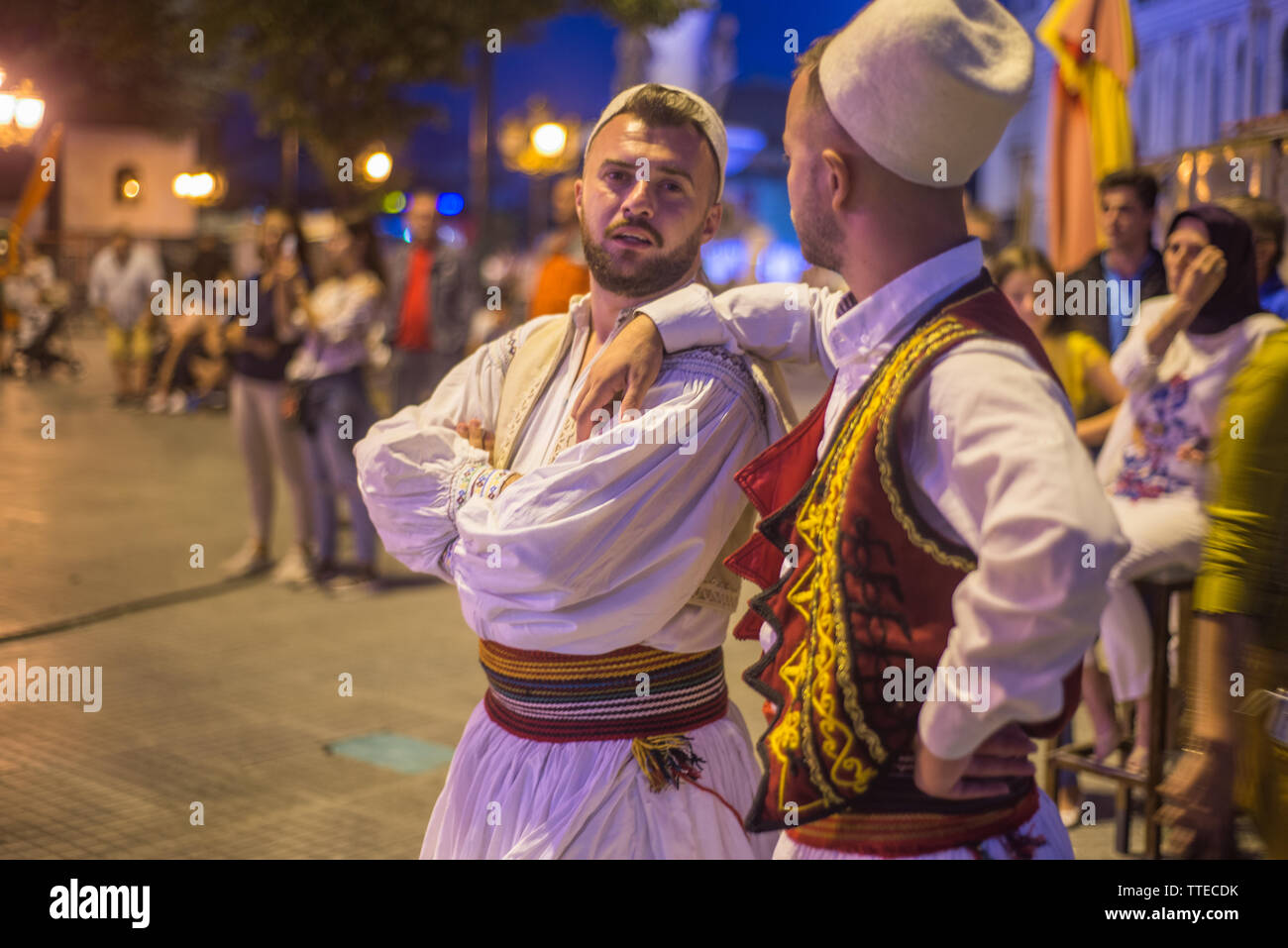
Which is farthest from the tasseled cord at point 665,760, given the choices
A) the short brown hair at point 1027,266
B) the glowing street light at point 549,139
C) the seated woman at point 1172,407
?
the glowing street light at point 549,139

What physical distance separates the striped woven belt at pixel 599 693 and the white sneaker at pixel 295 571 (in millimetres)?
5835

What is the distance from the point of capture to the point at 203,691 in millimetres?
6043

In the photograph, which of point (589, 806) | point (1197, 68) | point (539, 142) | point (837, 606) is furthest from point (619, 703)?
point (539, 142)

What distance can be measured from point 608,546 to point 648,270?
0.58 m

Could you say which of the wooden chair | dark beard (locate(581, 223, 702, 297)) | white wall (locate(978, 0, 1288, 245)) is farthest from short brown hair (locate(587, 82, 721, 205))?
the wooden chair

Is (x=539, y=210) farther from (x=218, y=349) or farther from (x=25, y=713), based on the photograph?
(x=25, y=713)

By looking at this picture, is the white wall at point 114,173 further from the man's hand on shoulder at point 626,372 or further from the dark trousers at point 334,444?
the man's hand on shoulder at point 626,372

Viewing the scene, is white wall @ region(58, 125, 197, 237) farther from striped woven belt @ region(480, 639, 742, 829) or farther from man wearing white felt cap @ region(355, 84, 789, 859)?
striped woven belt @ region(480, 639, 742, 829)

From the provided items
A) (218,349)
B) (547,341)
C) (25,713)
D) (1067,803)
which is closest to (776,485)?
(547,341)

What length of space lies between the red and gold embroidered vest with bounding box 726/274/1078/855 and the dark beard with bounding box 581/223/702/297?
0.80m

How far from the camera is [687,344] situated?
2.47 metres

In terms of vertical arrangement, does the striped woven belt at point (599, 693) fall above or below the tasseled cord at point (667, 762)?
above

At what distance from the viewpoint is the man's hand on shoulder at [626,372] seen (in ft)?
7.89

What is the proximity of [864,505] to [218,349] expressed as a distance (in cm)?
1651
